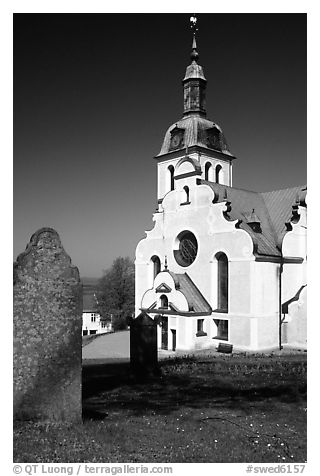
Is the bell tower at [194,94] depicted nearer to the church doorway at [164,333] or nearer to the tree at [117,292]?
the tree at [117,292]

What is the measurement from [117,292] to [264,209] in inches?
573

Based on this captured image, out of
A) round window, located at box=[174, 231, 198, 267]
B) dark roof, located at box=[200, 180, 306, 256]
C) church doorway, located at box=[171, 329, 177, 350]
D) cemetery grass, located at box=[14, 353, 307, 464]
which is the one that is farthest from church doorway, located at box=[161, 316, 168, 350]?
cemetery grass, located at box=[14, 353, 307, 464]

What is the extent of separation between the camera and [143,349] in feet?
45.5

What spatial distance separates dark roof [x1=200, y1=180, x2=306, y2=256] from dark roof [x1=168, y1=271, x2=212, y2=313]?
4345 millimetres

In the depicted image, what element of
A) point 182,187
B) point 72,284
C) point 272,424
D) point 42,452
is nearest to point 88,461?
point 42,452

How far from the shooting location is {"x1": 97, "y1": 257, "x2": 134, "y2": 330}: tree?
122 ft

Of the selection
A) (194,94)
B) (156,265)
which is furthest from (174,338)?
(194,94)

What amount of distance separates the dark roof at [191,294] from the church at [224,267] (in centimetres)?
6

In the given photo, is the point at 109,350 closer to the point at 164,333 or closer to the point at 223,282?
the point at 164,333

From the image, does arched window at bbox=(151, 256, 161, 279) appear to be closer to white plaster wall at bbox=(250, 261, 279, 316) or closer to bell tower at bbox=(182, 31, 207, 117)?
white plaster wall at bbox=(250, 261, 279, 316)

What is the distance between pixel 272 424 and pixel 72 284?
4282mm

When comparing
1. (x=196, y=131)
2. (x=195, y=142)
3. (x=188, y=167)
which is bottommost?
(x=188, y=167)

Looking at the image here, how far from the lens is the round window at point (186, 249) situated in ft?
88.9

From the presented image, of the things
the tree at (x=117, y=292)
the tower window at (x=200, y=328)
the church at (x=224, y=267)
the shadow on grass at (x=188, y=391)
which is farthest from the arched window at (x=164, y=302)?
the shadow on grass at (x=188, y=391)
